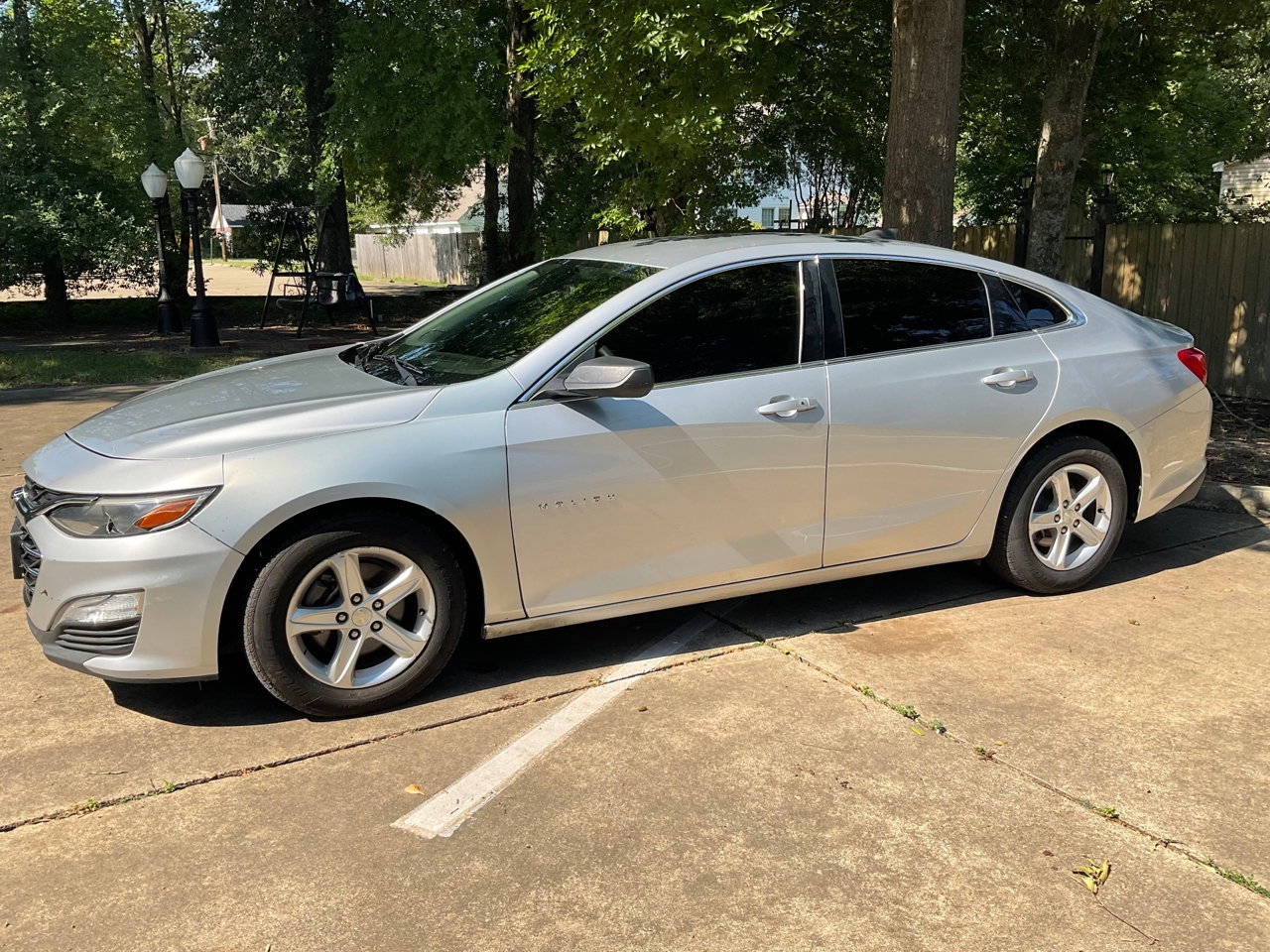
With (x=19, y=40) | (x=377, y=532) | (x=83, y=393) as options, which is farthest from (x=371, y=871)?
(x=19, y=40)

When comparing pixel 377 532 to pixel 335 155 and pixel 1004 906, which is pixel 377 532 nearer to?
pixel 1004 906

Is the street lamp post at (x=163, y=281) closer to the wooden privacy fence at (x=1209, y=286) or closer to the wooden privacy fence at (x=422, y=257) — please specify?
the wooden privacy fence at (x=1209, y=286)

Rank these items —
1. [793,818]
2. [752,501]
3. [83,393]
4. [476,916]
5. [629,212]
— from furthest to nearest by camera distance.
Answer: [629,212], [83,393], [752,501], [793,818], [476,916]

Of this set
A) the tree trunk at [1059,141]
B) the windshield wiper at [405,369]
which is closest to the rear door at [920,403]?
the windshield wiper at [405,369]

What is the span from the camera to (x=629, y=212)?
509 inches

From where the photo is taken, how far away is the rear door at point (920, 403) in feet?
14.8

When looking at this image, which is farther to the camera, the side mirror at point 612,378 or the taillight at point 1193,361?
the taillight at point 1193,361

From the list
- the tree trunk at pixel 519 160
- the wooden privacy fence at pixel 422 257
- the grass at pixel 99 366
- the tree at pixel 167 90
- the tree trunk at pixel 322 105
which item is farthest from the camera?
the wooden privacy fence at pixel 422 257

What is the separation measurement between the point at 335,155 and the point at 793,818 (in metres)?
18.7

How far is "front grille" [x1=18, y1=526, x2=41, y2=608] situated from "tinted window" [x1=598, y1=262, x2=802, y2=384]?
212 centimetres

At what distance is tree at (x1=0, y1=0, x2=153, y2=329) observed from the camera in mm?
18391

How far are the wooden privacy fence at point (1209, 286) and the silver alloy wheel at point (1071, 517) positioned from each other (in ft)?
19.7

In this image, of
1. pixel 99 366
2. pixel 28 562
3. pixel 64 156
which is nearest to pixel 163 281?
pixel 64 156

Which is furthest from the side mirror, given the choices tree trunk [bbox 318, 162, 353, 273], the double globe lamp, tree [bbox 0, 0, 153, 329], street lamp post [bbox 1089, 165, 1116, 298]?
tree trunk [bbox 318, 162, 353, 273]
